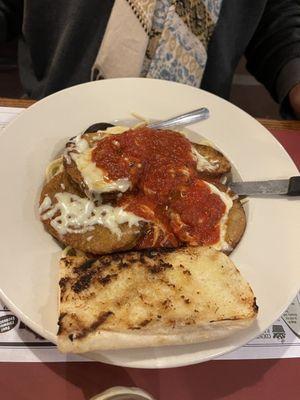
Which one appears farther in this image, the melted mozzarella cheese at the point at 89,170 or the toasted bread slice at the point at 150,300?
the melted mozzarella cheese at the point at 89,170

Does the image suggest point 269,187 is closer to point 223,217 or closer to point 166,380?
point 223,217

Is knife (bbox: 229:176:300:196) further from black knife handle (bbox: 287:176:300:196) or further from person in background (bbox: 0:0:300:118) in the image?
person in background (bbox: 0:0:300:118)

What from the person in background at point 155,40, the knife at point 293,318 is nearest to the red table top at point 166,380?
the knife at point 293,318

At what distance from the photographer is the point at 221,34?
7.46 feet

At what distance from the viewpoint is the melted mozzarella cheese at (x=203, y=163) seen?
1.73m

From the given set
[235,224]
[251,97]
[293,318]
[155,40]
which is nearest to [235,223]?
[235,224]

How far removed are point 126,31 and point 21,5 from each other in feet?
2.22

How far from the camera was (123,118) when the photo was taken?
6.20 feet

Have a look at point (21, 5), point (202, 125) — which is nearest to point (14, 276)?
point (202, 125)

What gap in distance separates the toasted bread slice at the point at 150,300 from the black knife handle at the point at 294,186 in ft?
1.46

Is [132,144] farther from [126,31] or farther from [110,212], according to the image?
[126,31]

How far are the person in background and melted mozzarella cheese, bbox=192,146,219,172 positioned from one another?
59cm

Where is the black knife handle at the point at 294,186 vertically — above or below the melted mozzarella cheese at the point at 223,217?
above

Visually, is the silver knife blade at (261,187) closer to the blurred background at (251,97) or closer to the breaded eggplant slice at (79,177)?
the breaded eggplant slice at (79,177)
